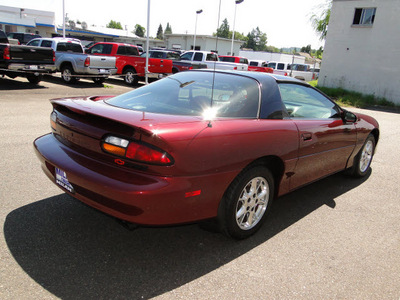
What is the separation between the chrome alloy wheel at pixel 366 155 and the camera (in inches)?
195

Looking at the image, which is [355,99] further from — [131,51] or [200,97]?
[200,97]

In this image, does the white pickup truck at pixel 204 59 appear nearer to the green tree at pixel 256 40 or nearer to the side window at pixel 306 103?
the side window at pixel 306 103

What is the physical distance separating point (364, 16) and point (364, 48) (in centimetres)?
203

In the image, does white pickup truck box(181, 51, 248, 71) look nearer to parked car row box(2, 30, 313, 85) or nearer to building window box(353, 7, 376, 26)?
parked car row box(2, 30, 313, 85)

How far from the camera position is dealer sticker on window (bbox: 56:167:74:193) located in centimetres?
265

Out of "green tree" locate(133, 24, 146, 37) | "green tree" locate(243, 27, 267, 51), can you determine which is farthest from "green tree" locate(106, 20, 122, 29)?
"green tree" locate(243, 27, 267, 51)

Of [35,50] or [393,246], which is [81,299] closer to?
[393,246]

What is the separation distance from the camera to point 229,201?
272 centimetres

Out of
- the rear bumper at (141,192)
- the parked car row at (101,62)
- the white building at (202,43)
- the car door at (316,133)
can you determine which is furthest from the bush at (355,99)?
the white building at (202,43)

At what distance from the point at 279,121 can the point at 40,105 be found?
7.80 m

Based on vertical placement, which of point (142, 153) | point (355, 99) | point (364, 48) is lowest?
point (355, 99)

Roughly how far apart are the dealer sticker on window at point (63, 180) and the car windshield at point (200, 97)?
2.68 feet

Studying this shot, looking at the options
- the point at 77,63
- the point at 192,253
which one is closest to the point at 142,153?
the point at 192,253

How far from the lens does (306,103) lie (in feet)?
13.6
